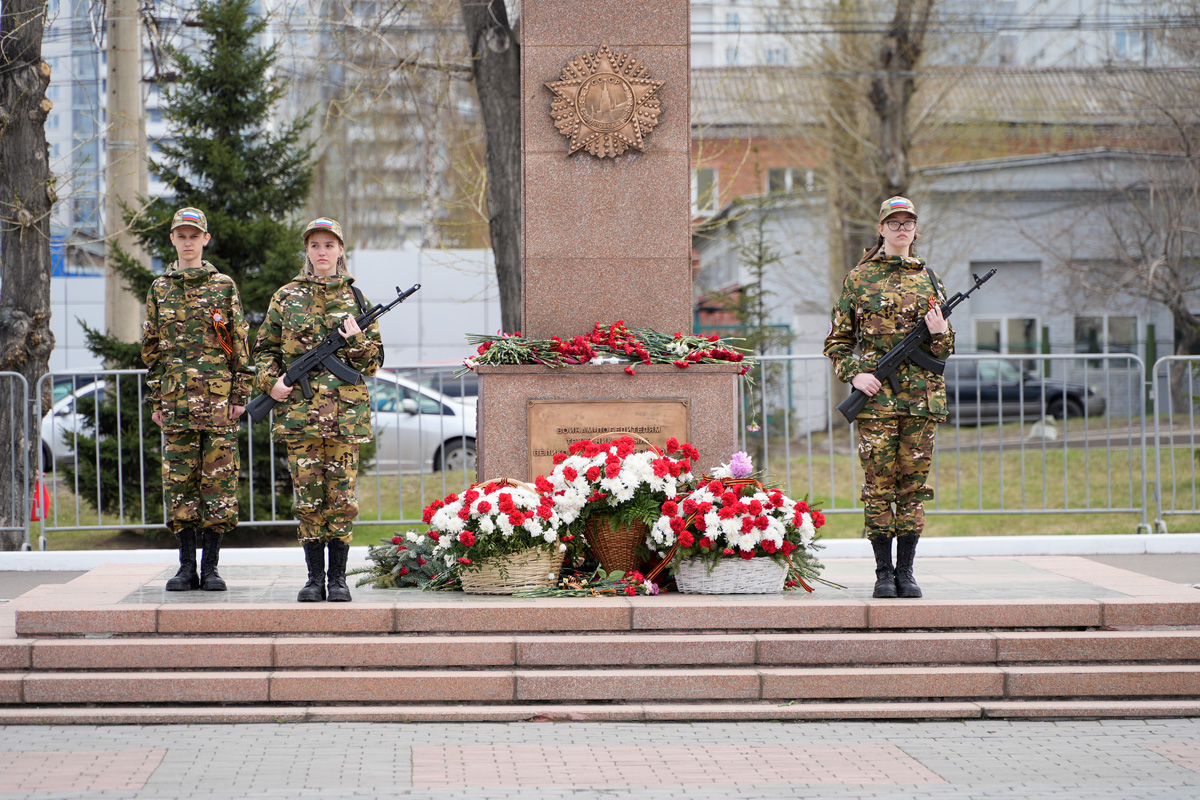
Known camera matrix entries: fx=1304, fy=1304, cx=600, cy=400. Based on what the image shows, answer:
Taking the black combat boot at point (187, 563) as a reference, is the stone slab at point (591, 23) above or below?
above

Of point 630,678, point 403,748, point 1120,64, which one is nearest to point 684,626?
point 630,678

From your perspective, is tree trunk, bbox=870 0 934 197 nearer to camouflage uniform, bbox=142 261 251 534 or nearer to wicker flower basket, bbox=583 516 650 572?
wicker flower basket, bbox=583 516 650 572

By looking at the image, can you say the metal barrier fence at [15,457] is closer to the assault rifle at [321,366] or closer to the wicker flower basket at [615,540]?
the assault rifle at [321,366]

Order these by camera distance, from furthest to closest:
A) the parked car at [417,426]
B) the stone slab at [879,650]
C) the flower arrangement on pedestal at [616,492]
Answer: the parked car at [417,426], the flower arrangement on pedestal at [616,492], the stone slab at [879,650]

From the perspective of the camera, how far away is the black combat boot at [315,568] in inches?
267

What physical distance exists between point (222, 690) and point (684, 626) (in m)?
2.25

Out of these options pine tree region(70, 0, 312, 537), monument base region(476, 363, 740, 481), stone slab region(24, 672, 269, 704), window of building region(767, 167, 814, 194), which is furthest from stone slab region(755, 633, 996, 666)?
window of building region(767, 167, 814, 194)

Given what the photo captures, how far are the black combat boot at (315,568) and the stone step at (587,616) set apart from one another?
17 cm

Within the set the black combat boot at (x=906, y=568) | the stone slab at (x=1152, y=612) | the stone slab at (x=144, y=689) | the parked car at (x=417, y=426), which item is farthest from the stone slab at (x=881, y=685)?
the parked car at (x=417, y=426)

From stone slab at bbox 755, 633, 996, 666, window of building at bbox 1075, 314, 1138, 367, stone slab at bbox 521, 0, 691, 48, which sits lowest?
stone slab at bbox 755, 633, 996, 666

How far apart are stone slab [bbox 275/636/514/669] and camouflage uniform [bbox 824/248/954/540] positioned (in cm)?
208

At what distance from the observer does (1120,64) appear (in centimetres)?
2797

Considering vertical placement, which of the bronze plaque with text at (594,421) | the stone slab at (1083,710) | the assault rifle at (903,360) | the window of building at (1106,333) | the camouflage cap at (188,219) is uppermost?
the window of building at (1106,333)

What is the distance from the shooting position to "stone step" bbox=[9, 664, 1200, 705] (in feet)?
20.2
